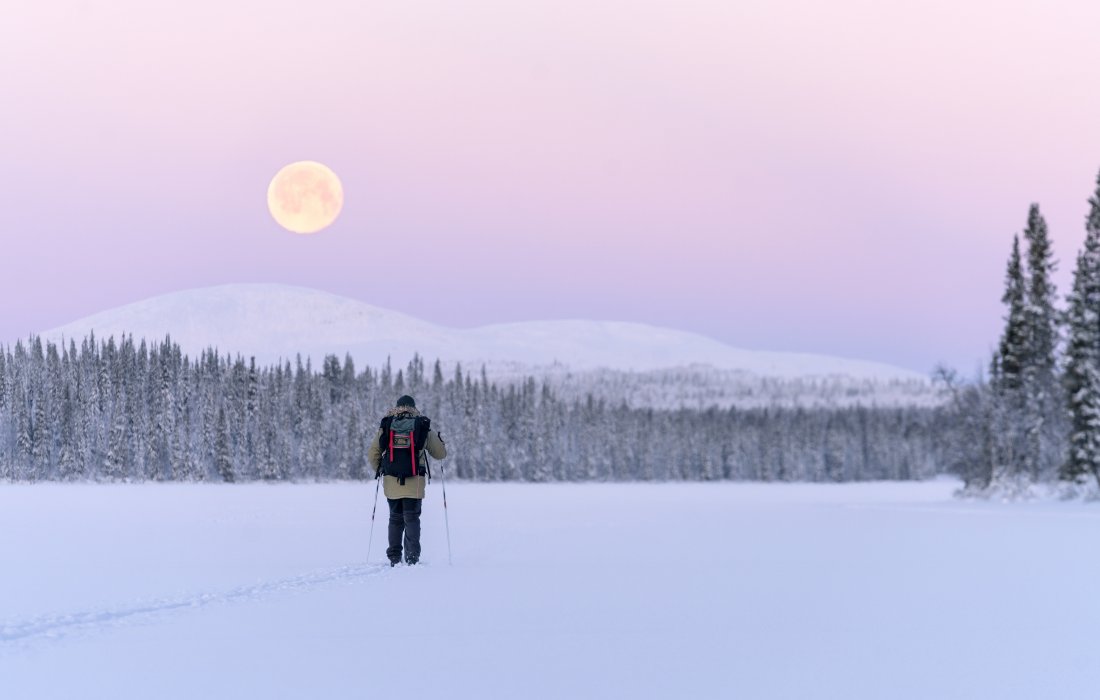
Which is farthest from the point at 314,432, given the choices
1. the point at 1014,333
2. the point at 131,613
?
the point at 131,613

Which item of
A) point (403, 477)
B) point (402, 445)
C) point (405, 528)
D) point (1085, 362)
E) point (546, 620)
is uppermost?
point (1085, 362)

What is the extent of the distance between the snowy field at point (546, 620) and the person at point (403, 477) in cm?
56

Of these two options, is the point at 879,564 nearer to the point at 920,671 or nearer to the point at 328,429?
the point at 920,671

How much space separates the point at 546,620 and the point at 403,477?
6.41 m

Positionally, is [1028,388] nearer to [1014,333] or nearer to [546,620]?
[1014,333]

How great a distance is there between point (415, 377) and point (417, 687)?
155 metres

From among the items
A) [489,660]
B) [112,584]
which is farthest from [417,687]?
[112,584]

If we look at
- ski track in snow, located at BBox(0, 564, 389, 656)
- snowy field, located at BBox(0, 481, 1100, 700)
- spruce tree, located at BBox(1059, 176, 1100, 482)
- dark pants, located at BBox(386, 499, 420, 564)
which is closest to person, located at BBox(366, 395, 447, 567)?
dark pants, located at BBox(386, 499, 420, 564)

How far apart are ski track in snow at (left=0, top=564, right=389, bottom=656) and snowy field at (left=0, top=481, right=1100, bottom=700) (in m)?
0.04

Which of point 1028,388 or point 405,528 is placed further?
point 1028,388

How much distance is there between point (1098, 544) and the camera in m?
24.9

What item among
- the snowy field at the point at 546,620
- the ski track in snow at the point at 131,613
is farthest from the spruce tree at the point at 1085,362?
the ski track in snow at the point at 131,613

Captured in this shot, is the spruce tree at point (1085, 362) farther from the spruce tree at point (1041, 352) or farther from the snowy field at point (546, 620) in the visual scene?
the snowy field at point (546, 620)

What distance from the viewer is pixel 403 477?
56.4 feet
